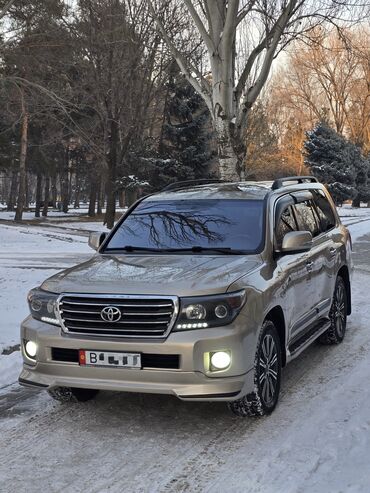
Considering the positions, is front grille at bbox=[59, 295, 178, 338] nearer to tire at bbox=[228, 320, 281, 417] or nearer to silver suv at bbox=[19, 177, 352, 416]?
silver suv at bbox=[19, 177, 352, 416]

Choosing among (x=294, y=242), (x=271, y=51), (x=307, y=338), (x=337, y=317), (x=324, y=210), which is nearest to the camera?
(x=294, y=242)

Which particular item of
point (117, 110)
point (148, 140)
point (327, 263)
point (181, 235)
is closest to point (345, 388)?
point (327, 263)

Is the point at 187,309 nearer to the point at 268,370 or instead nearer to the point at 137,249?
the point at 268,370

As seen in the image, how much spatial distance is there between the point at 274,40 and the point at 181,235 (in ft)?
34.8

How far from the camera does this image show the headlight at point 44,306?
441 centimetres

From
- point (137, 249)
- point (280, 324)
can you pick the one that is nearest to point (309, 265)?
point (280, 324)

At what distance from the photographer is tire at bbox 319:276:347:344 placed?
6645 mm

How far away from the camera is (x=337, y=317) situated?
267 inches

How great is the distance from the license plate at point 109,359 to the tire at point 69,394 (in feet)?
2.51

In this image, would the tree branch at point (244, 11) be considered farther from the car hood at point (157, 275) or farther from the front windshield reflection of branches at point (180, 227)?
the car hood at point (157, 275)

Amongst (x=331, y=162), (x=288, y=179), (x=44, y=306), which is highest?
(x=331, y=162)

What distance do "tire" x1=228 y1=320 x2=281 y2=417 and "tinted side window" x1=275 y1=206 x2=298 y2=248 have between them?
3.14ft

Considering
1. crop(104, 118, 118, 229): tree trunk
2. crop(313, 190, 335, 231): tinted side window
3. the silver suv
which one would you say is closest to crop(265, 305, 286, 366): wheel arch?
the silver suv

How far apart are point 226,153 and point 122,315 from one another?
10229 millimetres
